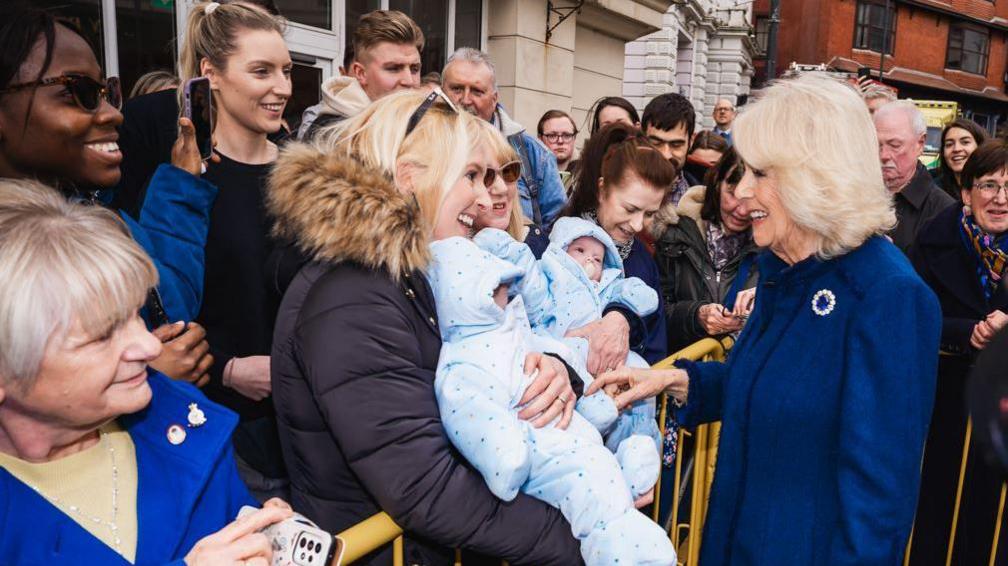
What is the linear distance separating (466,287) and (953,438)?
2961 millimetres

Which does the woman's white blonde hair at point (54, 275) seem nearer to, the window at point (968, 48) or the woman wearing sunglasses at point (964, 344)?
the woman wearing sunglasses at point (964, 344)

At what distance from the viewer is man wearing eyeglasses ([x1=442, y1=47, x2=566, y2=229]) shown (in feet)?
13.7

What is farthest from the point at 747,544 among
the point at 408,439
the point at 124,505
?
the point at 124,505

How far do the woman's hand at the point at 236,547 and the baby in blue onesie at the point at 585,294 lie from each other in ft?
3.06

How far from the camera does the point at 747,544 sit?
6.84 ft

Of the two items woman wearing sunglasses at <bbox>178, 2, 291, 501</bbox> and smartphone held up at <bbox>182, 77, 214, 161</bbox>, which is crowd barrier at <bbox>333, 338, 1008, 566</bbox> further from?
smartphone held up at <bbox>182, 77, 214, 161</bbox>

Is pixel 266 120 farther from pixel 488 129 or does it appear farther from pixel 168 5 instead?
pixel 168 5

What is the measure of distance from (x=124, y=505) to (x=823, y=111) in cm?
198

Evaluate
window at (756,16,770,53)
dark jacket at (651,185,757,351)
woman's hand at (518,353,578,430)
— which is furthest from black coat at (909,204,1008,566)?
window at (756,16,770,53)

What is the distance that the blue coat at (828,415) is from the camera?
1801mm

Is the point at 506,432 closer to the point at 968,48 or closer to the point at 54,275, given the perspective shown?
the point at 54,275

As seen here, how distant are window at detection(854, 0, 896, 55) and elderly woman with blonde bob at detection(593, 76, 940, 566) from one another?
39687mm

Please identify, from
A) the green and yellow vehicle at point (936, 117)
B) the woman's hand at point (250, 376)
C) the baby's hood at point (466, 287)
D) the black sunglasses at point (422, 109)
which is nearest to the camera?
the baby's hood at point (466, 287)

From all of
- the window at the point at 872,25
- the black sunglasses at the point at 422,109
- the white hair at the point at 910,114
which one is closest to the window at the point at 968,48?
the window at the point at 872,25
